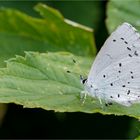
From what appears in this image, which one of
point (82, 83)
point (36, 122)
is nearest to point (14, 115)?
point (36, 122)

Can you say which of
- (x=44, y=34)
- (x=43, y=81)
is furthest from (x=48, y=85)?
(x=44, y=34)

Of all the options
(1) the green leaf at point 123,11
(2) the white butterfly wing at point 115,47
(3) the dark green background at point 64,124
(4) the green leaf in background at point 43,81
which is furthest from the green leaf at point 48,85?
(3) the dark green background at point 64,124

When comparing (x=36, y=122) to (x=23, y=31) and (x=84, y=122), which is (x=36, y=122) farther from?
(x=23, y=31)

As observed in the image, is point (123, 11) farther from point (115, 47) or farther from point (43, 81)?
point (43, 81)

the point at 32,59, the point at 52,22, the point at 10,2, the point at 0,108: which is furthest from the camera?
the point at 10,2

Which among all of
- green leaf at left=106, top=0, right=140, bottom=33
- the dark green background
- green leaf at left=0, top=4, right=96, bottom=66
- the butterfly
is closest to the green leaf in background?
the butterfly

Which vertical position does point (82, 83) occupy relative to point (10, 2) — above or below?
below

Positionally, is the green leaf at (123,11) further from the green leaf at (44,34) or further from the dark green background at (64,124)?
the dark green background at (64,124)
